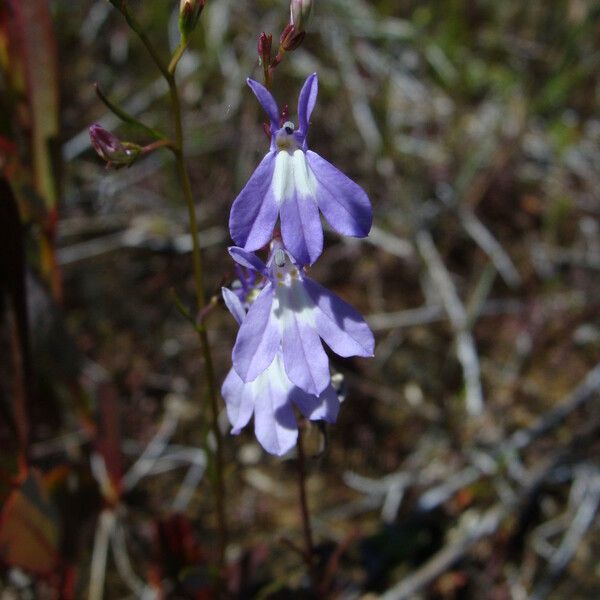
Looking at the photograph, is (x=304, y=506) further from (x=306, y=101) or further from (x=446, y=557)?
(x=306, y=101)

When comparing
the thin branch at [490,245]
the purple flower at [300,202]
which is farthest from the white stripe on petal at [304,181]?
the thin branch at [490,245]

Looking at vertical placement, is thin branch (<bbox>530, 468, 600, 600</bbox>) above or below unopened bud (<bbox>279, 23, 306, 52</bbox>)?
below

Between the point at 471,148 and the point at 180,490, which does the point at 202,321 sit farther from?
the point at 471,148

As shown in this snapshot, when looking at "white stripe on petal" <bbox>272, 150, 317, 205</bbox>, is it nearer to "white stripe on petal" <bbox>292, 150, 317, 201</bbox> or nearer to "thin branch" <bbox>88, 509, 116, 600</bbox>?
"white stripe on petal" <bbox>292, 150, 317, 201</bbox>

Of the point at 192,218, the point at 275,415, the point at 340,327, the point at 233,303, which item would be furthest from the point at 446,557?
the point at 192,218

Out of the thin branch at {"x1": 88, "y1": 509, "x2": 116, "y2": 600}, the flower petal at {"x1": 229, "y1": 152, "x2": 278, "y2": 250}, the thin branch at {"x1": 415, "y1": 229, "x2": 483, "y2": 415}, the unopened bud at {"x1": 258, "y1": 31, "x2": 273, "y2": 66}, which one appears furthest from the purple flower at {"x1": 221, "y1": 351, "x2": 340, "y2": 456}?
the thin branch at {"x1": 415, "y1": 229, "x2": 483, "y2": 415}

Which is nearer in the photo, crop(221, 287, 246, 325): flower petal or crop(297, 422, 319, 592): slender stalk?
crop(221, 287, 246, 325): flower petal

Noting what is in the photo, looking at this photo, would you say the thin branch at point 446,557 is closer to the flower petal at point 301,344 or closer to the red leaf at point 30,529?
the red leaf at point 30,529
